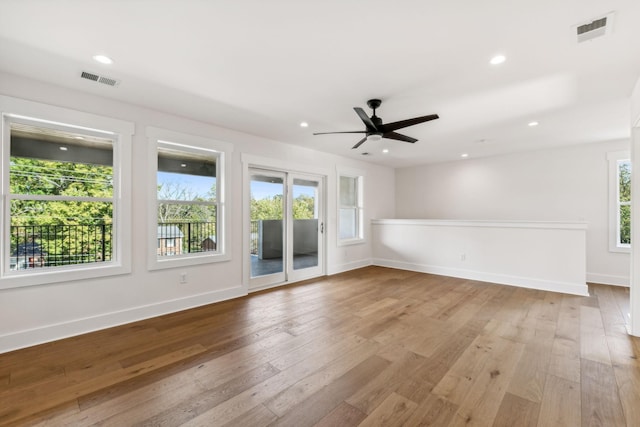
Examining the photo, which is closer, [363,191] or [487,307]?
[487,307]

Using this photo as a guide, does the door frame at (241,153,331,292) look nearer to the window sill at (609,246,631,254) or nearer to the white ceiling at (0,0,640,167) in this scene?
the white ceiling at (0,0,640,167)

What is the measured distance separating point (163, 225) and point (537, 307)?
4989 mm

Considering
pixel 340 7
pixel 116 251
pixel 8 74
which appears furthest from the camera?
pixel 116 251

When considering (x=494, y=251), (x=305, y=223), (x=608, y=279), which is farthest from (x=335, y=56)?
(x=608, y=279)

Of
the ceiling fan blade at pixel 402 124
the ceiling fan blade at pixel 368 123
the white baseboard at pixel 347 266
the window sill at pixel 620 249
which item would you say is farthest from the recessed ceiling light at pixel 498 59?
the window sill at pixel 620 249

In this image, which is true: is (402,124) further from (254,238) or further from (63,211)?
(63,211)

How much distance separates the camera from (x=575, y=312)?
3.59 m

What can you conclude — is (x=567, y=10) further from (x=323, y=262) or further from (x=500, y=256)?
(x=323, y=262)

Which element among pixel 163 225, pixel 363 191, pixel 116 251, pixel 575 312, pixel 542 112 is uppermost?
pixel 542 112

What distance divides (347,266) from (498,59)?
4.65 metres

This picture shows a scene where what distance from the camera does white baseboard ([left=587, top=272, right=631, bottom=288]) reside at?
16.0ft

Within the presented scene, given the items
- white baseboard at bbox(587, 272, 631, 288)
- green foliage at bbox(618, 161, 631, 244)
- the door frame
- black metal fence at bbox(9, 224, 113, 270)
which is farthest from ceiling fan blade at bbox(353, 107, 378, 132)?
white baseboard at bbox(587, 272, 631, 288)

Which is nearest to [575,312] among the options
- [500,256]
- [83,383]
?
[500,256]

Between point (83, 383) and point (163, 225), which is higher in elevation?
point (163, 225)
